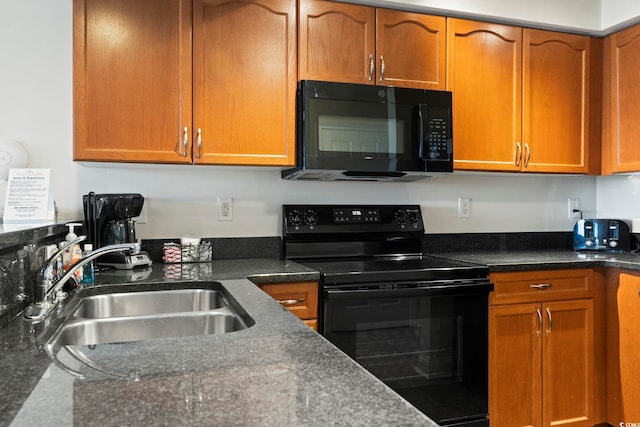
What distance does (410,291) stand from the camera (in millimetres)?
2049

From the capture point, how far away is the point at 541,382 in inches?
89.8

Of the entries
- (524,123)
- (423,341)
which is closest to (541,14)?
(524,123)

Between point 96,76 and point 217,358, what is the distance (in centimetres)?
158

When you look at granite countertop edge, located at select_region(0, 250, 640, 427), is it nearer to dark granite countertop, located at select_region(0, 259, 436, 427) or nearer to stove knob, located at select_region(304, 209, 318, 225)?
dark granite countertop, located at select_region(0, 259, 436, 427)

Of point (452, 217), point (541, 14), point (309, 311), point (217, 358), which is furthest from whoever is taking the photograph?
point (452, 217)

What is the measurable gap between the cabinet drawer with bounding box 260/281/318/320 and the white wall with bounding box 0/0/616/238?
23.7 inches

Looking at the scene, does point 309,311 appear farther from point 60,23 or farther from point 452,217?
point 60,23

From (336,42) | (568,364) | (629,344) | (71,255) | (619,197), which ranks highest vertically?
(336,42)

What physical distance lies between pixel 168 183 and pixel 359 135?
957mm

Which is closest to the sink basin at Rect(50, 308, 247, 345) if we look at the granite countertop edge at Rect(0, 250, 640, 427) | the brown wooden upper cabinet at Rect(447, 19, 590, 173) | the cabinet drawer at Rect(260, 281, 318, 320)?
the granite countertop edge at Rect(0, 250, 640, 427)

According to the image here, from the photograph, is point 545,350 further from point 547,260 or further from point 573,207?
point 573,207

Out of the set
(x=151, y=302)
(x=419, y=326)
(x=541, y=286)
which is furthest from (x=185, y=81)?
(x=541, y=286)

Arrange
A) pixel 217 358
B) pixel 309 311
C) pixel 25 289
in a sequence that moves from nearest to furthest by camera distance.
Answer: pixel 217 358 < pixel 25 289 < pixel 309 311

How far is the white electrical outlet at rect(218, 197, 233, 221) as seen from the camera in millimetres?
2442
